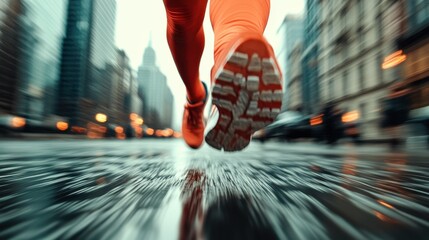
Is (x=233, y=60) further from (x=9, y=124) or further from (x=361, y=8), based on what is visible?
(x=361, y=8)

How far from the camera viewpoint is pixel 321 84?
2497 cm

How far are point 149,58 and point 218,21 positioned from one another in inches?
4031

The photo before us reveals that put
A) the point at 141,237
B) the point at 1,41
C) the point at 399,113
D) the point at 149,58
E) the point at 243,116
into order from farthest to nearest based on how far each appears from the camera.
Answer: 1. the point at 149,58
2. the point at 1,41
3. the point at 399,113
4. the point at 243,116
5. the point at 141,237

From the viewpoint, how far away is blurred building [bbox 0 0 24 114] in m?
40.1

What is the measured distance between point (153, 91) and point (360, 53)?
94.3 m

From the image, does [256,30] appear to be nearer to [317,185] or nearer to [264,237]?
[317,185]

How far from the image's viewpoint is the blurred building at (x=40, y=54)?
49.8 metres

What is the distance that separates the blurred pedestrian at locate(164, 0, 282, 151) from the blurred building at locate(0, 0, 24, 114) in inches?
1743

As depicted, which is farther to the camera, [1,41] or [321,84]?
[1,41]

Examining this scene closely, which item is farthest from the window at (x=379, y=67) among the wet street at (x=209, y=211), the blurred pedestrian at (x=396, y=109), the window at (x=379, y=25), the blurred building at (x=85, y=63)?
the blurred building at (x=85, y=63)

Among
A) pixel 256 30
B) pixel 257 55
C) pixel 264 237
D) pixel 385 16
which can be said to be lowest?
pixel 264 237

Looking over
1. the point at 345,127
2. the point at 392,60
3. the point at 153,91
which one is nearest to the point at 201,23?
the point at 345,127

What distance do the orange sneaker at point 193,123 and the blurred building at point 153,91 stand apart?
285ft

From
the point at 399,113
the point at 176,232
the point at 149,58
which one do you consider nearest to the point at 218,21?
the point at 176,232
